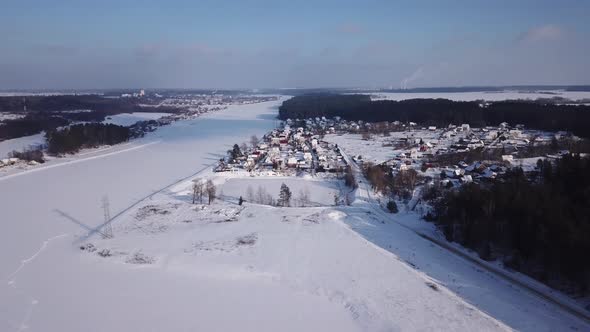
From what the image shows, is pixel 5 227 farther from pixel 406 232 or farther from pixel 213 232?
pixel 406 232

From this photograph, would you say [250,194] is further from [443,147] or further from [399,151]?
[443,147]

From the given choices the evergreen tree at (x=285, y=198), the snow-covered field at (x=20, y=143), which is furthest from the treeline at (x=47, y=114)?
the evergreen tree at (x=285, y=198)

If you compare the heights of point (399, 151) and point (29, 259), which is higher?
point (399, 151)

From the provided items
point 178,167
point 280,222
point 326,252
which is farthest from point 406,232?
point 178,167

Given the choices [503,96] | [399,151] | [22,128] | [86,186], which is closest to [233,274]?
[86,186]

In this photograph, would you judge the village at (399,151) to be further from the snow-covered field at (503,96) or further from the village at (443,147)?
the snow-covered field at (503,96)

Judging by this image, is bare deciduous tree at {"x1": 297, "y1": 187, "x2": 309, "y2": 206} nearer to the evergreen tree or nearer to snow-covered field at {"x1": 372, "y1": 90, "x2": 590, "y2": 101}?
the evergreen tree

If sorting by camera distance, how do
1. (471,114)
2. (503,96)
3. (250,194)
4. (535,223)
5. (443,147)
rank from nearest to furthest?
(535,223) → (250,194) → (443,147) → (471,114) → (503,96)

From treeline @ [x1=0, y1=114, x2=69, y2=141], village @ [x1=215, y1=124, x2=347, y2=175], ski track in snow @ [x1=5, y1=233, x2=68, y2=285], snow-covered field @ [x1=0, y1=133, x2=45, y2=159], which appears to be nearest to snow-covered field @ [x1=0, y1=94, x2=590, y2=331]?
ski track in snow @ [x1=5, y1=233, x2=68, y2=285]
